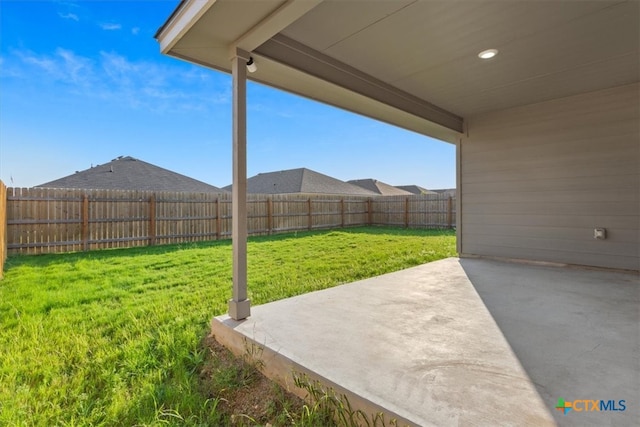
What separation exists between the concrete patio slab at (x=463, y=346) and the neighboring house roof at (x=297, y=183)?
12.9 meters

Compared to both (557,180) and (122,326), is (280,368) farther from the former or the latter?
(557,180)

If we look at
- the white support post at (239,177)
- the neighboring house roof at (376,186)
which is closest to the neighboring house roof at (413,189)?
the neighboring house roof at (376,186)

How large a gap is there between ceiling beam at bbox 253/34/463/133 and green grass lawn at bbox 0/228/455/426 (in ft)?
7.54

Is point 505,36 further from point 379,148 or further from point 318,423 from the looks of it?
point 379,148

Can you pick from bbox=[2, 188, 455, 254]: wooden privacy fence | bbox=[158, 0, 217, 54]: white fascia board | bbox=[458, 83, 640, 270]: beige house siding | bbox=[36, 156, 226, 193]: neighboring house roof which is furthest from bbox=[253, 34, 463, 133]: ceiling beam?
bbox=[36, 156, 226, 193]: neighboring house roof

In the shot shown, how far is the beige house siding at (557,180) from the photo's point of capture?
393 cm

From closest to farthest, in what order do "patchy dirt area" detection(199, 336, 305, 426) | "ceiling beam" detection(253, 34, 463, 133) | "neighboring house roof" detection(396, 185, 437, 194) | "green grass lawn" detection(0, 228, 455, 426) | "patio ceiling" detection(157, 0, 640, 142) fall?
"patchy dirt area" detection(199, 336, 305, 426), "green grass lawn" detection(0, 228, 455, 426), "patio ceiling" detection(157, 0, 640, 142), "ceiling beam" detection(253, 34, 463, 133), "neighboring house roof" detection(396, 185, 437, 194)

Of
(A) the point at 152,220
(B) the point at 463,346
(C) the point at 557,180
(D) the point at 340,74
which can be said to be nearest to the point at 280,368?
(B) the point at 463,346

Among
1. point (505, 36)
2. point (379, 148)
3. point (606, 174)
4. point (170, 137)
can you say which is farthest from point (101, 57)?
point (379, 148)

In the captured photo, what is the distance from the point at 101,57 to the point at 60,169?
15.5 ft

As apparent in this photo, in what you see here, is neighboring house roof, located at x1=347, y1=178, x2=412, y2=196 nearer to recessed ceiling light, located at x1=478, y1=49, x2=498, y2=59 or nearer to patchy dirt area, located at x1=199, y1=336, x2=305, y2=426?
recessed ceiling light, located at x1=478, y1=49, x2=498, y2=59

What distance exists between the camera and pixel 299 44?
110 inches

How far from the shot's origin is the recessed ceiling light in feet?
9.57

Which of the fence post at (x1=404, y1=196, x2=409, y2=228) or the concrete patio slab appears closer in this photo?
the concrete patio slab
